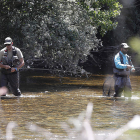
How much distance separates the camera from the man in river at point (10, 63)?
962 centimetres

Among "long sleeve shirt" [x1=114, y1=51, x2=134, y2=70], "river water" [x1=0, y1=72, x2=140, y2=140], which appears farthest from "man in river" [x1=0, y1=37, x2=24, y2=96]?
"long sleeve shirt" [x1=114, y1=51, x2=134, y2=70]

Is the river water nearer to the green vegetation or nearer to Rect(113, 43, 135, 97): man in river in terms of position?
Rect(113, 43, 135, 97): man in river

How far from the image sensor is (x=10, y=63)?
32.2 ft

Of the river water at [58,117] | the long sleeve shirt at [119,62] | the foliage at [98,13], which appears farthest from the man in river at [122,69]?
the foliage at [98,13]

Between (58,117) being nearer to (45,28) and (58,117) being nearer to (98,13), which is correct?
(45,28)

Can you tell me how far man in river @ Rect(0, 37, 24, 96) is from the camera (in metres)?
9.62

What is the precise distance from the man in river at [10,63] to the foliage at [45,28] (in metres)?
5.22

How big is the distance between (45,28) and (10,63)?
19.4 ft

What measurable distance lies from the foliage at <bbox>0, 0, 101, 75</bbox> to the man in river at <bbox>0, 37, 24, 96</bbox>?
17.1 ft

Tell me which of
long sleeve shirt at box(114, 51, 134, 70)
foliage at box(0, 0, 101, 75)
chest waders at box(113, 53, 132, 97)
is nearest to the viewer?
long sleeve shirt at box(114, 51, 134, 70)

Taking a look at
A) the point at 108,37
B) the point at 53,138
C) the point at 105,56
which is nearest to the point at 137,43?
the point at 53,138

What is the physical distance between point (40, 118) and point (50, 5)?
31.2 feet

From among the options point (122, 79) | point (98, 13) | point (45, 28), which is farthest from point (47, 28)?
point (122, 79)

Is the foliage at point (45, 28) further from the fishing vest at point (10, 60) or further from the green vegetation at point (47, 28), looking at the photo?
the fishing vest at point (10, 60)
